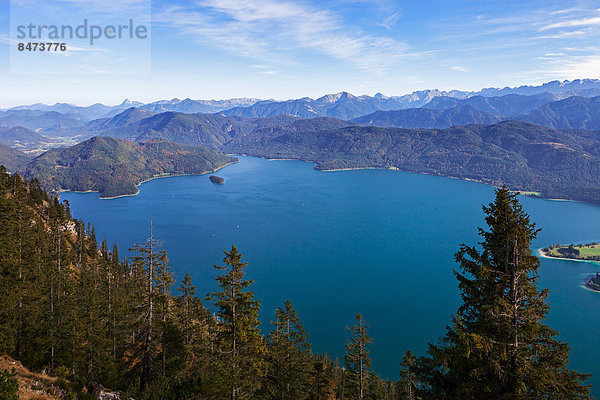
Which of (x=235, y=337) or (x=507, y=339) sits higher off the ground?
(x=507, y=339)

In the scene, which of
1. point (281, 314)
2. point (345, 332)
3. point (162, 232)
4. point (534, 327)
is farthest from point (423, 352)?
point (162, 232)

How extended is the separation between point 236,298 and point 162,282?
452 inches

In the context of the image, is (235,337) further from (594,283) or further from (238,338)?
(594,283)

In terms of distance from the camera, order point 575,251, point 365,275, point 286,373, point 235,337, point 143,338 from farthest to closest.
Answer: point 575,251 → point 365,275 → point 286,373 → point 143,338 → point 235,337

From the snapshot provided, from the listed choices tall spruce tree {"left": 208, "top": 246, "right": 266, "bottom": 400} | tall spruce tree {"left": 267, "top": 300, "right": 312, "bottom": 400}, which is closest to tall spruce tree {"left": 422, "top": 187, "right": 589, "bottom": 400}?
tall spruce tree {"left": 208, "top": 246, "right": 266, "bottom": 400}

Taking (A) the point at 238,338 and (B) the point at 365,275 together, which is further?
(B) the point at 365,275

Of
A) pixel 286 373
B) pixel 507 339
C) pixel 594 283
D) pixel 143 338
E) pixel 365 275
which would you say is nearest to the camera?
pixel 507 339

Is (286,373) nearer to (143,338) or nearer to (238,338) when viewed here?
(143,338)

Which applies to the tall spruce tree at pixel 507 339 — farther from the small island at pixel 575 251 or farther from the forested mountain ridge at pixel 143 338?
the small island at pixel 575 251

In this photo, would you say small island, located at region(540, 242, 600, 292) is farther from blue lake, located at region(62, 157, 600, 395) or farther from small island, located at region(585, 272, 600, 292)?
small island, located at region(585, 272, 600, 292)

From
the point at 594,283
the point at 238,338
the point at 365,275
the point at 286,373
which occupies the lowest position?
the point at 594,283

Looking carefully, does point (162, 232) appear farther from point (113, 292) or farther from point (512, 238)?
point (512, 238)

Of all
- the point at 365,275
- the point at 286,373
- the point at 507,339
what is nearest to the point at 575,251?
the point at 365,275

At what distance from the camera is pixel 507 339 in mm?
13164
